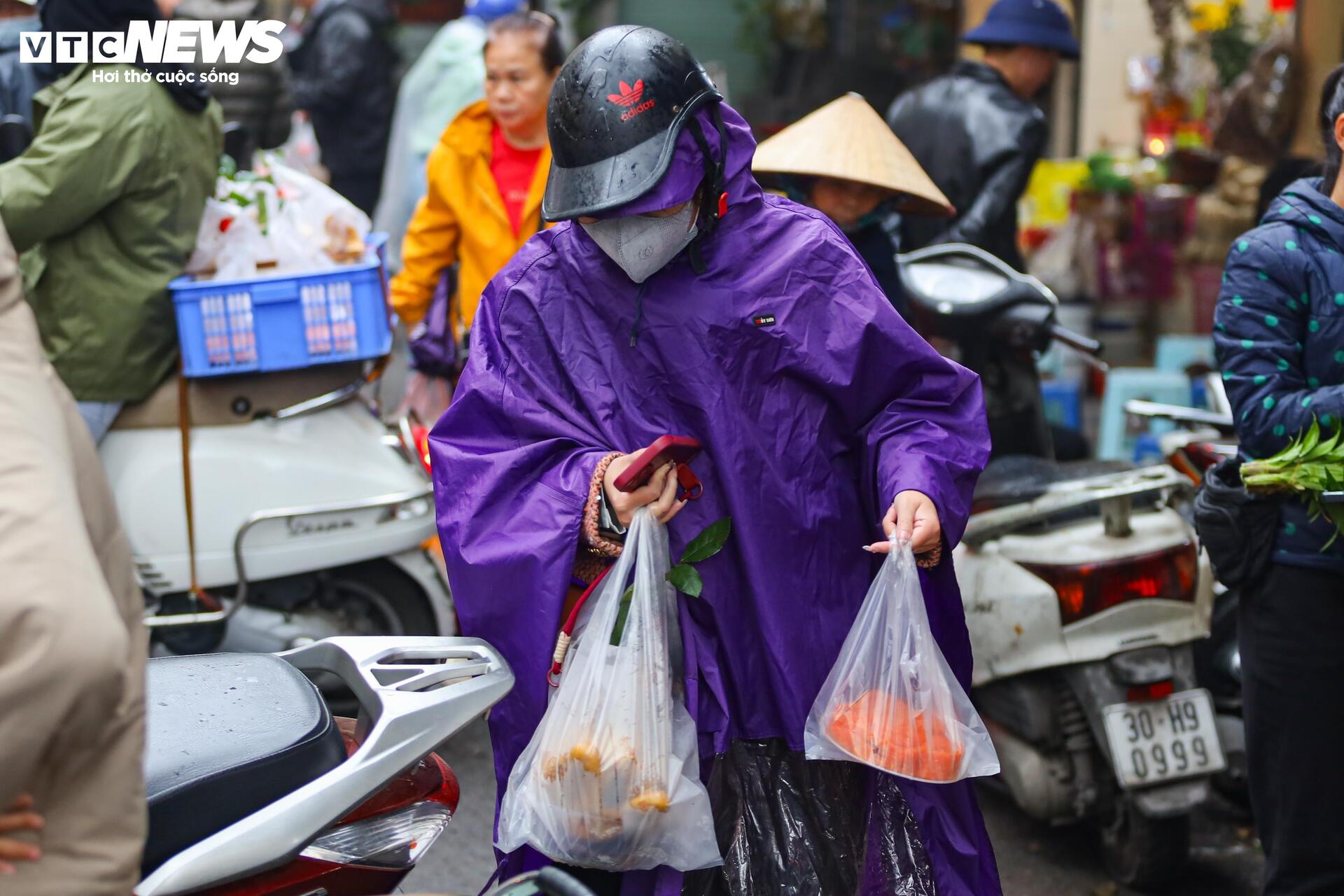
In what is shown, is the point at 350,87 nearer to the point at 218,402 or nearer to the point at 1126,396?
the point at 218,402

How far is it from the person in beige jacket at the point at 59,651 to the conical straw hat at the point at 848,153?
2.66 metres

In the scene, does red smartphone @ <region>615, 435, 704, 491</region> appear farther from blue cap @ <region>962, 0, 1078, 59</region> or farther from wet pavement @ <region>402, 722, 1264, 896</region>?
blue cap @ <region>962, 0, 1078, 59</region>

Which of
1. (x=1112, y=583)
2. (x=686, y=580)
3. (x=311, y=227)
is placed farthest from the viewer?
(x=311, y=227)

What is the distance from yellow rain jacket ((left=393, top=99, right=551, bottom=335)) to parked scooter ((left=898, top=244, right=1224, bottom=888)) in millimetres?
1897

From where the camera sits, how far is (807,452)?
2.50 metres

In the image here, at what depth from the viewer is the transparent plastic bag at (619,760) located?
7.27 feet

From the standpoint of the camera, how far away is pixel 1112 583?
143 inches

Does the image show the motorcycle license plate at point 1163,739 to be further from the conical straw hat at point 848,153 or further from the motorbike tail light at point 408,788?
the motorbike tail light at point 408,788

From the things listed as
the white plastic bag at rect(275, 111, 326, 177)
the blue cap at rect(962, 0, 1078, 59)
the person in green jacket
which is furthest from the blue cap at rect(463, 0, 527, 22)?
the person in green jacket

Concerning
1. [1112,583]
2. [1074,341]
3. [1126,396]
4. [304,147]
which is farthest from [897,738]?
[304,147]

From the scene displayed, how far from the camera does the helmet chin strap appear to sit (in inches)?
94.2

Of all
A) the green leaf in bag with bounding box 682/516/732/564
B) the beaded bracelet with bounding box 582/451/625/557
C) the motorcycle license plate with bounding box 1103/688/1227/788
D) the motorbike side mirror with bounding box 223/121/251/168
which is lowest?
the motorcycle license plate with bounding box 1103/688/1227/788

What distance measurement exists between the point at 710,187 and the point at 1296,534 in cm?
147

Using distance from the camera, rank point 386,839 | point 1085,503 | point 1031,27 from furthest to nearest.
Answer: point 1031,27 < point 1085,503 < point 386,839
